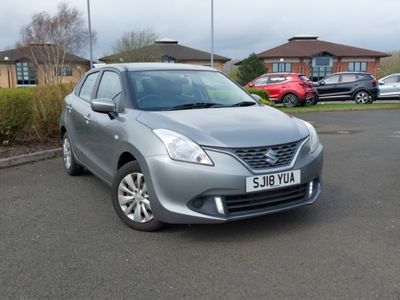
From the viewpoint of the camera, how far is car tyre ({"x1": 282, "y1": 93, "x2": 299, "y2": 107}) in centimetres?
1948

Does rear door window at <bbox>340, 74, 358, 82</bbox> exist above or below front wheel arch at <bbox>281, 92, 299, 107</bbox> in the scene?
above

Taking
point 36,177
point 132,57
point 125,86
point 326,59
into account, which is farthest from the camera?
point 326,59

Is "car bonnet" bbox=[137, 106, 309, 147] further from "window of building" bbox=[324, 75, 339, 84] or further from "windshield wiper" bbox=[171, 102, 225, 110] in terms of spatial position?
"window of building" bbox=[324, 75, 339, 84]

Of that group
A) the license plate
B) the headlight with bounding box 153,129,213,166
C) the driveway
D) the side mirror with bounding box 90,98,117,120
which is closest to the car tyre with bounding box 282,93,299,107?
the driveway

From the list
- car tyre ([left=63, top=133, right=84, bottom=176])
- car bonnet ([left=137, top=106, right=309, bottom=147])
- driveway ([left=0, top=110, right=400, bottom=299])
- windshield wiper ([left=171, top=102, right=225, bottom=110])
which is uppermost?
windshield wiper ([left=171, top=102, right=225, bottom=110])

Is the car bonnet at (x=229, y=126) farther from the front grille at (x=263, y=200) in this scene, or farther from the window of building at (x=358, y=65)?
the window of building at (x=358, y=65)

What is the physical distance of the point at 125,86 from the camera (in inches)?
184

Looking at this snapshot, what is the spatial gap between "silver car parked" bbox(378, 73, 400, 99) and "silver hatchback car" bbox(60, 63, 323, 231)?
21.3 metres

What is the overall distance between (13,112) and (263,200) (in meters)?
5.65

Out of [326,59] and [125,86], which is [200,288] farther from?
[326,59]

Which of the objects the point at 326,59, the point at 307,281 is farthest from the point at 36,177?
the point at 326,59

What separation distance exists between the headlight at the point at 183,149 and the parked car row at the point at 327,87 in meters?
16.4

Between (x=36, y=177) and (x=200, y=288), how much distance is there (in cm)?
409

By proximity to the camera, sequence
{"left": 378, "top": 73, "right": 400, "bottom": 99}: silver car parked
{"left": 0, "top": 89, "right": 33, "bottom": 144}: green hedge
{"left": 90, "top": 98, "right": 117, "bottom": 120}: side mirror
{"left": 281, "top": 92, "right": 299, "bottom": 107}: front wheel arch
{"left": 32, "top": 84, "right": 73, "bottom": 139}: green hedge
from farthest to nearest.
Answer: {"left": 378, "top": 73, "right": 400, "bottom": 99}: silver car parked < {"left": 281, "top": 92, "right": 299, "bottom": 107}: front wheel arch < {"left": 32, "top": 84, "right": 73, "bottom": 139}: green hedge < {"left": 0, "top": 89, "right": 33, "bottom": 144}: green hedge < {"left": 90, "top": 98, "right": 117, "bottom": 120}: side mirror
